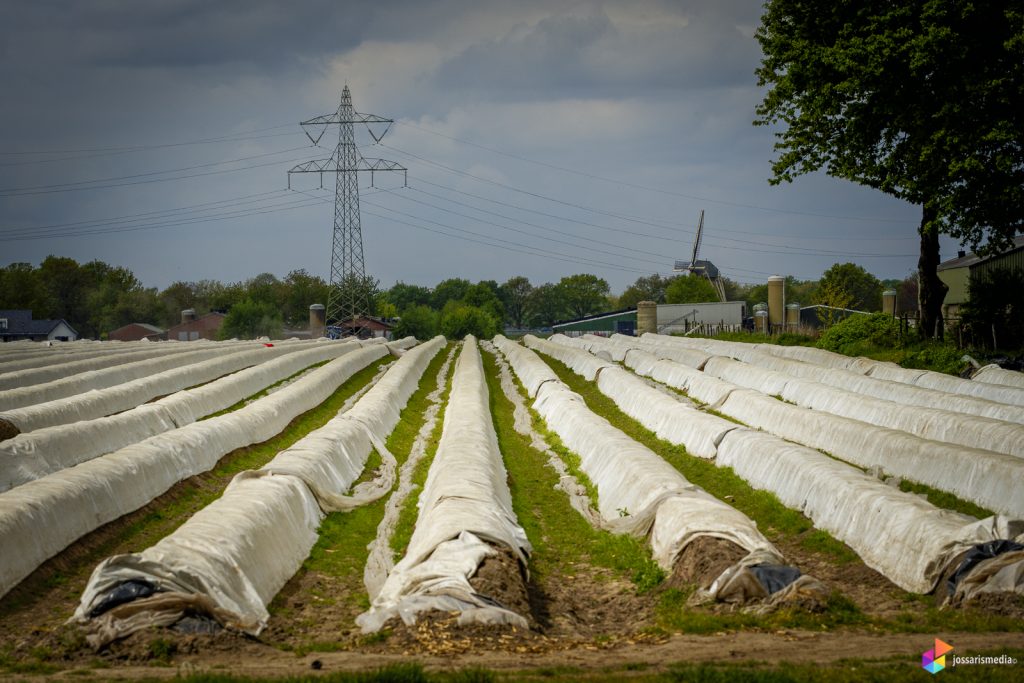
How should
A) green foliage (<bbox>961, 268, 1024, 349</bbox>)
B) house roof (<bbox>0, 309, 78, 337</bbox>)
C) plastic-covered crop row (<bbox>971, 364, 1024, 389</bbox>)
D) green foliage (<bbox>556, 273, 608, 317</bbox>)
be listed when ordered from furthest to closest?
1. green foliage (<bbox>556, 273, 608, 317</bbox>)
2. house roof (<bbox>0, 309, 78, 337</bbox>)
3. green foliage (<bbox>961, 268, 1024, 349</bbox>)
4. plastic-covered crop row (<bbox>971, 364, 1024, 389</bbox>)

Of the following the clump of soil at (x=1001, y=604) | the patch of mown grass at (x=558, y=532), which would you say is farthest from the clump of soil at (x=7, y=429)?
the clump of soil at (x=1001, y=604)

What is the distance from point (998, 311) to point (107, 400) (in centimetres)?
2964

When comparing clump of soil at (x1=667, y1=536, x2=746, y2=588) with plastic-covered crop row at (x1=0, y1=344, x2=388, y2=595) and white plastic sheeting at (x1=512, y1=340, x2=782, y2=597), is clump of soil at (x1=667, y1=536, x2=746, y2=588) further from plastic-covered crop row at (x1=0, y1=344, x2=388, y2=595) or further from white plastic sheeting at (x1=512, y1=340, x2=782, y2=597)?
plastic-covered crop row at (x1=0, y1=344, x2=388, y2=595)

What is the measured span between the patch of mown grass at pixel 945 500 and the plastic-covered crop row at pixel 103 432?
14.4 meters

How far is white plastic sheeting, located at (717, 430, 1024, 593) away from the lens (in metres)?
10.0

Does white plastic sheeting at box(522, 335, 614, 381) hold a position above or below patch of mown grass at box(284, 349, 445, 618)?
above


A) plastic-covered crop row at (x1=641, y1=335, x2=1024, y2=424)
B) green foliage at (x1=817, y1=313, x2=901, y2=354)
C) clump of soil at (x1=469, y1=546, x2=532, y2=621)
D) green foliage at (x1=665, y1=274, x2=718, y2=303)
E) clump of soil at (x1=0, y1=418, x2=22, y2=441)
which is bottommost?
clump of soil at (x1=469, y1=546, x2=532, y2=621)

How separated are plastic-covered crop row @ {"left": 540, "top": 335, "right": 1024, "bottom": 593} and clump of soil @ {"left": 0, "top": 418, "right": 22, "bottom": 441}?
15166 millimetres

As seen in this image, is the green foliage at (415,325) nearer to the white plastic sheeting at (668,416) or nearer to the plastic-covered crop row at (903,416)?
the white plastic sheeting at (668,416)

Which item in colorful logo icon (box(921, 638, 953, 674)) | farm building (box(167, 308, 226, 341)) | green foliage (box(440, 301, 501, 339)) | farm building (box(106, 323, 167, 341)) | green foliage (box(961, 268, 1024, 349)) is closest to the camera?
colorful logo icon (box(921, 638, 953, 674))

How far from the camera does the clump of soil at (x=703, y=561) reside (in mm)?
10023

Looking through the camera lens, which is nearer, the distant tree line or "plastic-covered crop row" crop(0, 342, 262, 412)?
"plastic-covered crop row" crop(0, 342, 262, 412)

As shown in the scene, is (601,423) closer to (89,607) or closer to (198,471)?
(198,471)

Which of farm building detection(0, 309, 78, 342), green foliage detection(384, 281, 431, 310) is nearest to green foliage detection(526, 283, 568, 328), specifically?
green foliage detection(384, 281, 431, 310)
